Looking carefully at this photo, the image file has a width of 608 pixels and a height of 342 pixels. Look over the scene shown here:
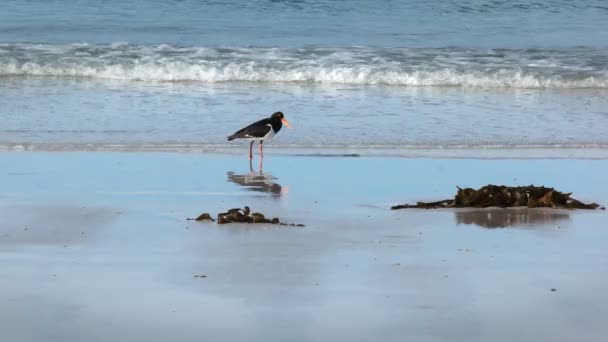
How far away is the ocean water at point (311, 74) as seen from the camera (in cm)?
1173

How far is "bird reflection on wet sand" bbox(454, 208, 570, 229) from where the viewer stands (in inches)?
291

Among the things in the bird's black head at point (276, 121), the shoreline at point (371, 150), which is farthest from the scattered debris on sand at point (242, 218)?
the bird's black head at point (276, 121)

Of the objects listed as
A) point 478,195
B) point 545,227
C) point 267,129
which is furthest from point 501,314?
point 267,129

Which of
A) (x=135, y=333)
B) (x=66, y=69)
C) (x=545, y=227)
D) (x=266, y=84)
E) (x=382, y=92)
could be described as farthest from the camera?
(x=66, y=69)

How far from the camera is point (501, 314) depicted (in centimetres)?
511

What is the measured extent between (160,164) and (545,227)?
3.76 m

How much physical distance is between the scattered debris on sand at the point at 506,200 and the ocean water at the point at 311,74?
276cm

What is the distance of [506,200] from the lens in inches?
313

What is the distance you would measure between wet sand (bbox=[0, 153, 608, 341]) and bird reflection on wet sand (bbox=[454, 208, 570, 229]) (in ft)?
0.06

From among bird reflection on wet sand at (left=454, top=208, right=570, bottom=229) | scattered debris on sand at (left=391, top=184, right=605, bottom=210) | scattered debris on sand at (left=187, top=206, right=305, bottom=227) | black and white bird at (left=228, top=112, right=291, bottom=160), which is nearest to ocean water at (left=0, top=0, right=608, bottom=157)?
black and white bird at (left=228, top=112, right=291, bottom=160)

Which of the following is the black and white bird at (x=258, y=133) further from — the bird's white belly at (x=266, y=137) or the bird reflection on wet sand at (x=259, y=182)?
the bird reflection on wet sand at (x=259, y=182)

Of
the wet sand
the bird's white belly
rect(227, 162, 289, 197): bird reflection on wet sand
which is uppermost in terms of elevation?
the bird's white belly

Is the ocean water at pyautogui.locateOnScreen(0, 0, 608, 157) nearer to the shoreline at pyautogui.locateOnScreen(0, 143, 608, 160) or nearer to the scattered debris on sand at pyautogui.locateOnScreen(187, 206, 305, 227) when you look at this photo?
the shoreline at pyautogui.locateOnScreen(0, 143, 608, 160)

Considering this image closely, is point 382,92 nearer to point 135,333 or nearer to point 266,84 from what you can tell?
point 266,84
